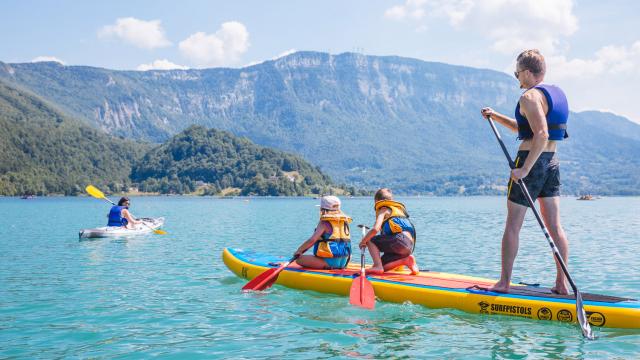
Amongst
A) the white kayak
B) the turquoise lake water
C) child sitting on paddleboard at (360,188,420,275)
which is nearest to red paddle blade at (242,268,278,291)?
the turquoise lake water

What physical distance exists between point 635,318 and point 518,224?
2110 millimetres

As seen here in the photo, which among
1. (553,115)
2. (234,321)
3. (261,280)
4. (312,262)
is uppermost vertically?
(553,115)

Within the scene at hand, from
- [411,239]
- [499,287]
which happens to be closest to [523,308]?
[499,287]

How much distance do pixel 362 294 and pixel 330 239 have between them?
6.26ft

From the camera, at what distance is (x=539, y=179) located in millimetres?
8648

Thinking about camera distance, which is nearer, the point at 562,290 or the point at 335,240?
the point at 562,290

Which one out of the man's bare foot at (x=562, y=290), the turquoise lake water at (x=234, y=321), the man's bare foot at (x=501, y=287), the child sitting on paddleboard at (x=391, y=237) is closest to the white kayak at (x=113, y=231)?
the turquoise lake water at (x=234, y=321)

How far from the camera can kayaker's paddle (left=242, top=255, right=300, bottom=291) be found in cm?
1290

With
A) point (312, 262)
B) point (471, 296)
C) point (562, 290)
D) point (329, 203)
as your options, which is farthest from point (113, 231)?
point (562, 290)

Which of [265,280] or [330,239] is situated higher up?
[330,239]

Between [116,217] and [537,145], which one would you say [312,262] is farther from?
[116,217]

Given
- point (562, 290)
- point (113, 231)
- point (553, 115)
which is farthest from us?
point (113, 231)

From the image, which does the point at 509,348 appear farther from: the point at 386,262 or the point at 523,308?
the point at 386,262

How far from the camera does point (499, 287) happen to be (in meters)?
9.73
